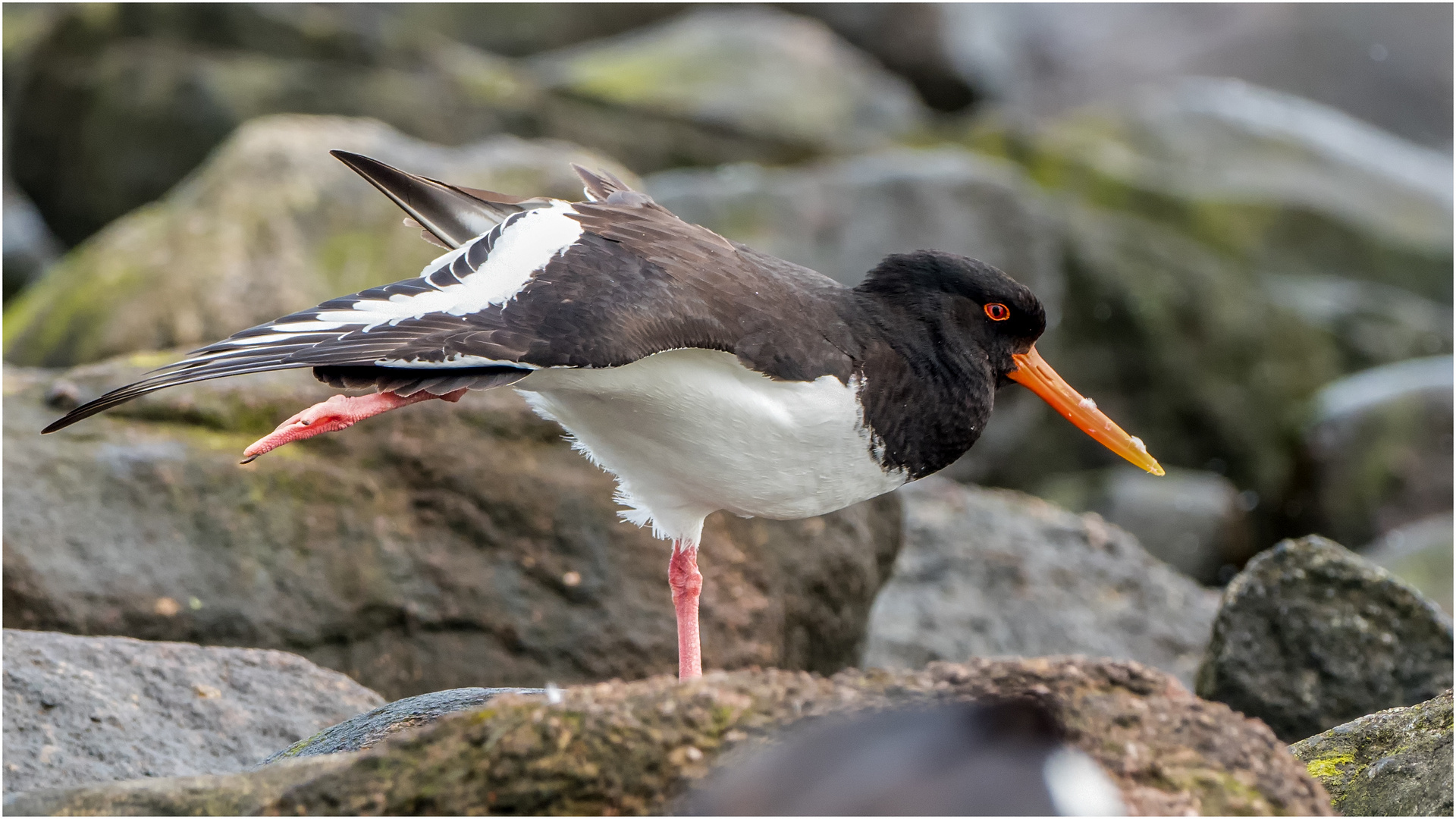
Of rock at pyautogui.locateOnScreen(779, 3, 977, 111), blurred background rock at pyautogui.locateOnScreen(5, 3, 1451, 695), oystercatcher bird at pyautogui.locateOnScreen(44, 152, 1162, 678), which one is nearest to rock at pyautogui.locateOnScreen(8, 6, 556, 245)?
blurred background rock at pyautogui.locateOnScreen(5, 3, 1451, 695)

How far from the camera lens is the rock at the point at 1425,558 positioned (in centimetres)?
809

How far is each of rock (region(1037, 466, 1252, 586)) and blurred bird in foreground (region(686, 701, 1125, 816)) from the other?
730 centimetres

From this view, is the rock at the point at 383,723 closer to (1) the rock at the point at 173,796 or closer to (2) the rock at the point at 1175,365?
(1) the rock at the point at 173,796

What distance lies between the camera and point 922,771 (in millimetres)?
2629

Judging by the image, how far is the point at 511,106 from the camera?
13547mm

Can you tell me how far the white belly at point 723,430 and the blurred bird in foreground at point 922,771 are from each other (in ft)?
4.24

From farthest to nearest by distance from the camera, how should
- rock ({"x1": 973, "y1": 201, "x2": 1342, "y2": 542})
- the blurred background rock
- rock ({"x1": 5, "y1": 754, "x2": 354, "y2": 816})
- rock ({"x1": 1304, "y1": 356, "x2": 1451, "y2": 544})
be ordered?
1. rock ({"x1": 973, "y1": 201, "x2": 1342, "y2": 542})
2. rock ({"x1": 1304, "y1": 356, "x2": 1451, "y2": 544})
3. the blurred background rock
4. rock ({"x1": 5, "y1": 754, "x2": 354, "y2": 816})

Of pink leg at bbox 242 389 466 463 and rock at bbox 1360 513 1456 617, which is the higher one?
pink leg at bbox 242 389 466 463

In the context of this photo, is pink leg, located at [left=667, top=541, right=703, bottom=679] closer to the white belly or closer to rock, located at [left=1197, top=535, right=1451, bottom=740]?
the white belly

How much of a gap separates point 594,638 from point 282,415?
5.06 feet

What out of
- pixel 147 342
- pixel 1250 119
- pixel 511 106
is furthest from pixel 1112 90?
pixel 147 342

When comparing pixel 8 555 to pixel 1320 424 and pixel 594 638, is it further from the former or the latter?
pixel 1320 424

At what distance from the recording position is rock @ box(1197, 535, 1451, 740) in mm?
5070

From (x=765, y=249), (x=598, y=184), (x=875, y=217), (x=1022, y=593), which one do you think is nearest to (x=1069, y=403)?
(x=598, y=184)
